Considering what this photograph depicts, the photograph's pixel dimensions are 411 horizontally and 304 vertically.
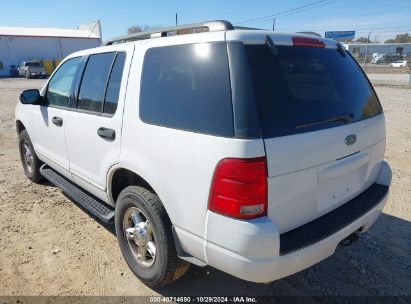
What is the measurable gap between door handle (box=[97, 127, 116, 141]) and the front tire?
46 cm

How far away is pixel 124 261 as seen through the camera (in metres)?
3.33

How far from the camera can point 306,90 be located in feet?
7.80

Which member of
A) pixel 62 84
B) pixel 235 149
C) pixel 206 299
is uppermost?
pixel 62 84

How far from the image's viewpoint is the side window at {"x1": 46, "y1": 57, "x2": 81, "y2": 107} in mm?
3848

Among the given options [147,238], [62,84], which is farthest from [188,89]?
[62,84]

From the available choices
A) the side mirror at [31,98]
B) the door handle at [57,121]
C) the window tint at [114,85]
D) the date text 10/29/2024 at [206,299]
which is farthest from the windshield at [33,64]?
the date text 10/29/2024 at [206,299]

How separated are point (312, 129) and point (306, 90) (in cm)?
31

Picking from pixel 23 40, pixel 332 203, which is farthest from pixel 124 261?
pixel 23 40

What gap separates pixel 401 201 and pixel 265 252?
10.5ft

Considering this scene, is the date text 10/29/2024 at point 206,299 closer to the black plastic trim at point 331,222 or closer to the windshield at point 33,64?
the black plastic trim at point 331,222

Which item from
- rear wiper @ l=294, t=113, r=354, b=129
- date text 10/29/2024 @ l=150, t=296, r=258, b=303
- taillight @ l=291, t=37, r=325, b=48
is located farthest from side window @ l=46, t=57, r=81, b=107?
rear wiper @ l=294, t=113, r=354, b=129

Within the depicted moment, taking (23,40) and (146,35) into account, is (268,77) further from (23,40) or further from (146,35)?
(23,40)

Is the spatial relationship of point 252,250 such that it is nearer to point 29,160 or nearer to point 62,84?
point 62,84

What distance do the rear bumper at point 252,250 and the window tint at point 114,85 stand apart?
144 centimetres
